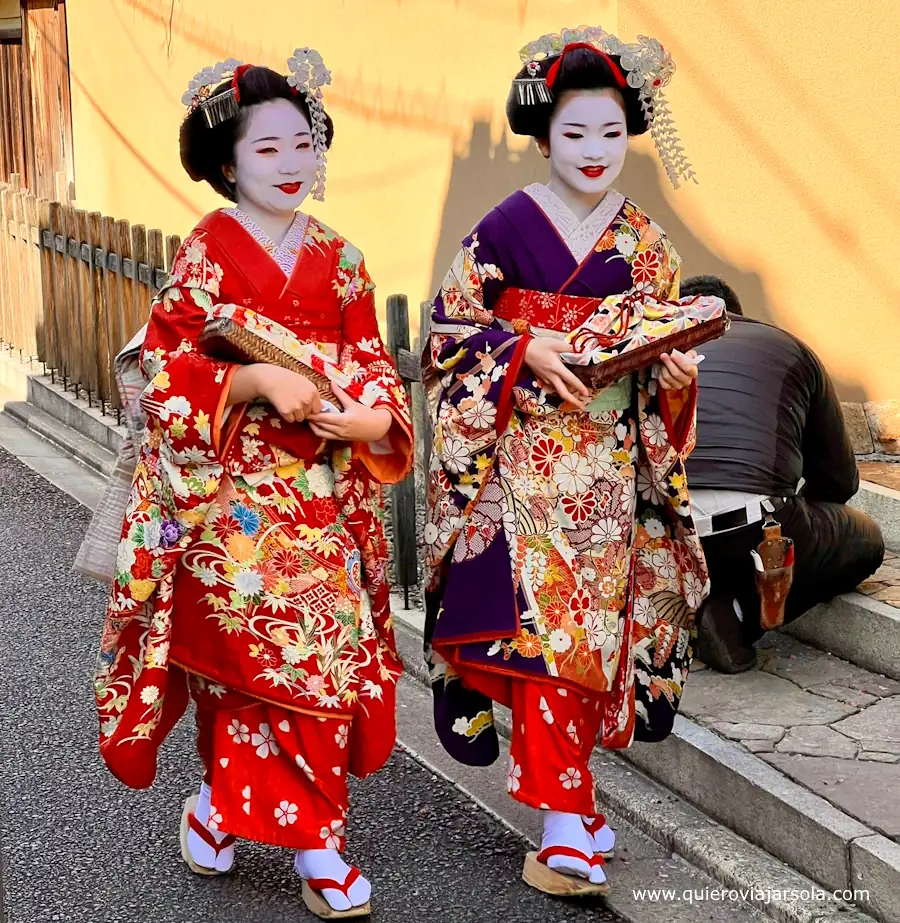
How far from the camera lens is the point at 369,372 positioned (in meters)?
3.71

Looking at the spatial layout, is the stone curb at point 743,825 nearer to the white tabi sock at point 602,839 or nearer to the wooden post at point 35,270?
the white tabi sock at point 602,839

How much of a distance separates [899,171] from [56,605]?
13.3 feet

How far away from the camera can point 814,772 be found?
397 cm

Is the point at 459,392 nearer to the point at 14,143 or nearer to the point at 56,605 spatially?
the point at 56,605

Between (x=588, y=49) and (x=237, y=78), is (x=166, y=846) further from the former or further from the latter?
(x=588, y=49)

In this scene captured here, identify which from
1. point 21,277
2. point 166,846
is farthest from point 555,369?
point 21,277

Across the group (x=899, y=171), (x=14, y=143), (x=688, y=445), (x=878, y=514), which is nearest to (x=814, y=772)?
(x=688, y=445)

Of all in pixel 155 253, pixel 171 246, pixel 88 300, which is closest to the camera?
pixel 171 246

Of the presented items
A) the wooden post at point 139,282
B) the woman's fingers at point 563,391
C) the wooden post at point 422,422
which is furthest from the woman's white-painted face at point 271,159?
the wooden post at point 139,282

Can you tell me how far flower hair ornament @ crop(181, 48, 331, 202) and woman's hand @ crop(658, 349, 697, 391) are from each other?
0.96m

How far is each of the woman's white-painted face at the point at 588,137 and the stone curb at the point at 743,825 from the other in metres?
1.61

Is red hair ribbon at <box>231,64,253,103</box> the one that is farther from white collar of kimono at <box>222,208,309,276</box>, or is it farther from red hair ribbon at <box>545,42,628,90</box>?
red hair ribbon at <box>545,42,628,90</box>

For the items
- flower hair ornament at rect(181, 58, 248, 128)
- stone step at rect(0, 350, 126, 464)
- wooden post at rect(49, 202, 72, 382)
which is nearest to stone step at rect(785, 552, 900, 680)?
flower hair ornament at rect(181, 58, 248, 128)

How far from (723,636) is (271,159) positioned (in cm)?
217
